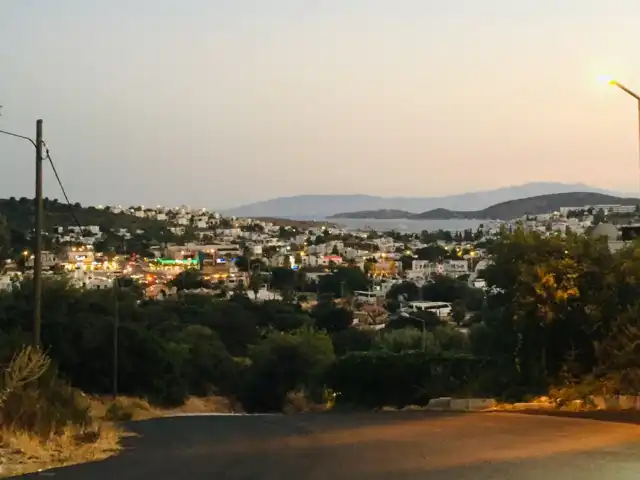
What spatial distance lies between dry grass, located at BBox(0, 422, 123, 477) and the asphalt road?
378 millimetres

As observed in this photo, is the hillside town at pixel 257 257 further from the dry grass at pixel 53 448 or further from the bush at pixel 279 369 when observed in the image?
the dry grass at pixel 53 448

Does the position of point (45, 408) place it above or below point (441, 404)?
above

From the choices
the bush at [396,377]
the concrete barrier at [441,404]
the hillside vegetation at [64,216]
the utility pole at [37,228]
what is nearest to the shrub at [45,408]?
the utility pole at [37,228]

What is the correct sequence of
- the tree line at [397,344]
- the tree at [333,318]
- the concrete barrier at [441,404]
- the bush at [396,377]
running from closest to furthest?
the tree line at [397,344] → the concrete barrier at [441,404] → the bush at [396,377] → the tree at [333,318]

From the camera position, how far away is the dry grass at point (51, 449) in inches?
461

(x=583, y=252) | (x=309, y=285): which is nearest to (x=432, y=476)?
(x=583, y=252)

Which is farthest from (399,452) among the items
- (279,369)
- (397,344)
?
(279,369)

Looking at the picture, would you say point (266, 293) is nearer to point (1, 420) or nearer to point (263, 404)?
point (263, 404)

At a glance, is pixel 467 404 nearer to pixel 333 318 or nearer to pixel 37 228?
pixel 37 228

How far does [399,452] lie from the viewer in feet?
41.9

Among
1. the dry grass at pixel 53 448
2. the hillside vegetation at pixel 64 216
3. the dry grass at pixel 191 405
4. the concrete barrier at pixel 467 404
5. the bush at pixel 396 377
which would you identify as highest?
the hillside vegetation at pixel 64 216

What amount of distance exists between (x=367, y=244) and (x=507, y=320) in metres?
148

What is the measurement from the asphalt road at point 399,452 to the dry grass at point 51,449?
1.24 ft

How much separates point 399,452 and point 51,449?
5.08 metres
